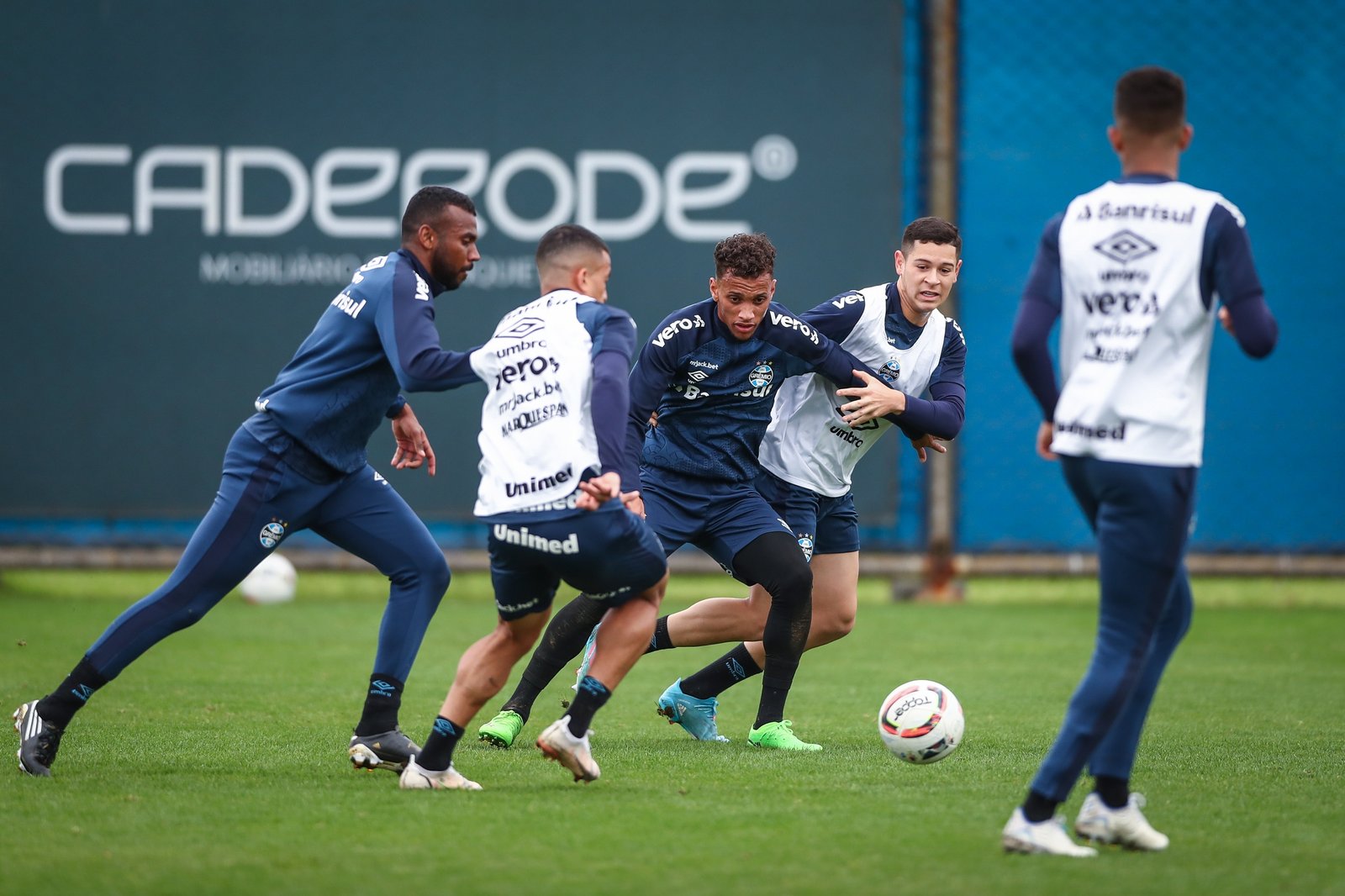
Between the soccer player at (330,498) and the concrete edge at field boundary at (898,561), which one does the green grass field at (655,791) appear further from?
the concrete edge at field boundary at (898,561)

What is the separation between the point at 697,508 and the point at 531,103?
6.87 m

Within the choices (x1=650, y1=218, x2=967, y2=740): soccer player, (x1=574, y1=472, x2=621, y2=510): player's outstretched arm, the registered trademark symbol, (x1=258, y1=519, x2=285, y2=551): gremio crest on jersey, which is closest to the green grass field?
(x1=650, y1=218, x2=967, y2=740): soccer player

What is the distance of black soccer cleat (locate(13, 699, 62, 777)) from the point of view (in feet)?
17.1

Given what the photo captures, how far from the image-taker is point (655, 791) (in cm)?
505

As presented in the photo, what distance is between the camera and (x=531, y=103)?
12.3 metres

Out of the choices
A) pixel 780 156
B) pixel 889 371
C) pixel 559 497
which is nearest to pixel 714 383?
pixel 889 371

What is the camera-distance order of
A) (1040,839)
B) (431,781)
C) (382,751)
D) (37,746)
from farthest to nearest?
(382,751), (37,746), (431,781), (1040,839)

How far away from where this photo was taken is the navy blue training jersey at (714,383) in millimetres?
6027

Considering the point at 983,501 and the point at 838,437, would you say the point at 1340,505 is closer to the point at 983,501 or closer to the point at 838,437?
the point at 983,501

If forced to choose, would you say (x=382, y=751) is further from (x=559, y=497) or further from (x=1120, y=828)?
(x=1120, y=828)

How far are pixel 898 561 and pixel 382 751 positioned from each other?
774cm

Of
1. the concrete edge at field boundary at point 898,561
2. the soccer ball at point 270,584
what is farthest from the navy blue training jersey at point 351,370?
the concrete edge at field boundary at point 898,561

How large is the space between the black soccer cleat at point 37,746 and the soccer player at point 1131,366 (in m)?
3.21

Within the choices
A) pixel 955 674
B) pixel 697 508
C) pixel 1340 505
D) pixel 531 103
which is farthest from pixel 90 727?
pixel 1340 505
